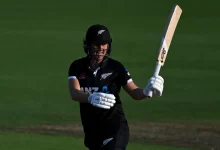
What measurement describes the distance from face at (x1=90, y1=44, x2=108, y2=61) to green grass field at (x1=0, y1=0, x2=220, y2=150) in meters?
3.58

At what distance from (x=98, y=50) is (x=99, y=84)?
34 cm

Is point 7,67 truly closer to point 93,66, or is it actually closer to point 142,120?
point 142,120

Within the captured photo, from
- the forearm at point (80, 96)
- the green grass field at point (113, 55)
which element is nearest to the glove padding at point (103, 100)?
the forearm at point (80, 96)

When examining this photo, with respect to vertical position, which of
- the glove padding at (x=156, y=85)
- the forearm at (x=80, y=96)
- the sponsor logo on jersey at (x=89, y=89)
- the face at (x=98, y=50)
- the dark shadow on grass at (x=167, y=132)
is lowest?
the dark shadow on grass at (x=167, y=132)

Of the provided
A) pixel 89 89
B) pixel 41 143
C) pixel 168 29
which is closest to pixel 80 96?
pixel 89 89

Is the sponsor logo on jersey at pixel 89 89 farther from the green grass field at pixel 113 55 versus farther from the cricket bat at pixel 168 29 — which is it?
the green grass field at pixel 113 55

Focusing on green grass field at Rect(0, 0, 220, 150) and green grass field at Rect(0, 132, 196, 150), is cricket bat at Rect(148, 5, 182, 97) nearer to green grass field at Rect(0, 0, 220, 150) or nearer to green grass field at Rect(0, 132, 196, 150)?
green grass field at Rect(0, 132, 196, 150)

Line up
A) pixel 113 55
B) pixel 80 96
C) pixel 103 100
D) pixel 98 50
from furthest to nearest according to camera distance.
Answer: pixel 113 55, pixel 98 50, pixel 80 96, pixel 103 100

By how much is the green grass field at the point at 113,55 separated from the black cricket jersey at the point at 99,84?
3366 mm

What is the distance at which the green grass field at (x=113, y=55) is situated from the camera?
41.1ft

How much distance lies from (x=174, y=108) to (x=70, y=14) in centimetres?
777

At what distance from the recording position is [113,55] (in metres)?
15.8

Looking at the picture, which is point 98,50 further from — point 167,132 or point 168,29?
point 167,132

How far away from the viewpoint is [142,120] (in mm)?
12000
